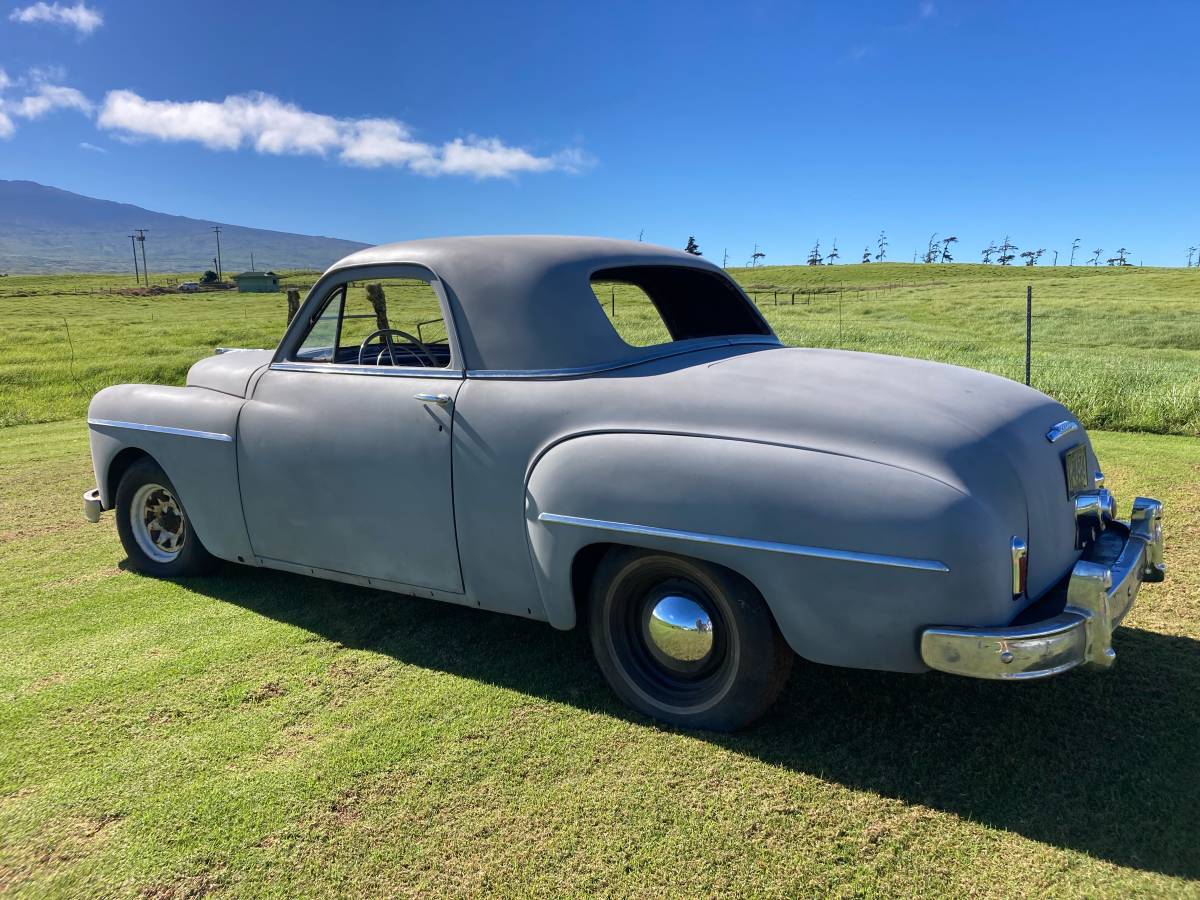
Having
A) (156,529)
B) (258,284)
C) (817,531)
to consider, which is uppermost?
(258,284)

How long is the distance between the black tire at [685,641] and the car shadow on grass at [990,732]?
0.37 ft

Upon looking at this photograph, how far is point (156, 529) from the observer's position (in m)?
4.70

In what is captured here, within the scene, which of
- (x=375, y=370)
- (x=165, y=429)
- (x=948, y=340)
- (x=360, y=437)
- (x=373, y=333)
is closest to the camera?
(x=360, y=437)

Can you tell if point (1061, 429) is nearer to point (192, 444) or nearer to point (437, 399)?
point (437, 399)

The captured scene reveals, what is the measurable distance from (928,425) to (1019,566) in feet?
1.60

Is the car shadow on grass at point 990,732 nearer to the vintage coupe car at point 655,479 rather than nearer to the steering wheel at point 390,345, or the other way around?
the vintage coupe car at point 655,479

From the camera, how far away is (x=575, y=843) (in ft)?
7.70

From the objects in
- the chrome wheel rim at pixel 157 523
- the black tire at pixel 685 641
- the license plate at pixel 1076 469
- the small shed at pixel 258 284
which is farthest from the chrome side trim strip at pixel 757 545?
the small shed at pixel 258 284

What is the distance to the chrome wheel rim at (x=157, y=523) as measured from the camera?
4.59 metres

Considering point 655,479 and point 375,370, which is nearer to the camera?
point 655,479

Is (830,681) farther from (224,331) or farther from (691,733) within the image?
(224,331)

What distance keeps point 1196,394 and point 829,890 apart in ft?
28.0

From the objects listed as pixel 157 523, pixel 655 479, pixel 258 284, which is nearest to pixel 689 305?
pixel 655 479

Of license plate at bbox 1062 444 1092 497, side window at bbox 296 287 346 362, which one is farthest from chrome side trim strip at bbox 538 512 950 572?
side window at bbox 296 287 346 362
